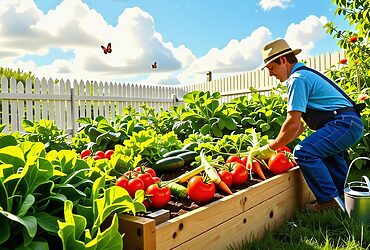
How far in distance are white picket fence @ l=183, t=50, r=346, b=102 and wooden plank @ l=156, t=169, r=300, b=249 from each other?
7.09m

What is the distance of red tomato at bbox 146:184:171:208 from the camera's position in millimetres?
2080

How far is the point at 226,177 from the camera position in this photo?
2537 mm

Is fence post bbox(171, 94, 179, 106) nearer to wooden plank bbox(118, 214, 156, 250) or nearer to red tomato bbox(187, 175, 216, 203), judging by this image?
red tomato bbox(187, 175, 216, 203)

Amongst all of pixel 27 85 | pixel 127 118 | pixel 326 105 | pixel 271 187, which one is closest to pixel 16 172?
pixel 271 187

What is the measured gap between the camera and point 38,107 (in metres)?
8.42

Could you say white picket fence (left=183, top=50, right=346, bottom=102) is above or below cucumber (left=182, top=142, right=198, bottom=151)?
above

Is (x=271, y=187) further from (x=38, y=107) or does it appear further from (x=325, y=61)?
(x=325, y=61)

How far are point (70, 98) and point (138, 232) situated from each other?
7.78 metres

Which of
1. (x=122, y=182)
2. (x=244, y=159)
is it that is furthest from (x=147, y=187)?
(x=244, y=159)

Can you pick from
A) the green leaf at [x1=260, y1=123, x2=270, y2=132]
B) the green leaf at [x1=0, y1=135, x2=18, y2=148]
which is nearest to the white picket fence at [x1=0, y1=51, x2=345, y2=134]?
the green leaf at [x1=260, y1=123, x2=270, y2=132]

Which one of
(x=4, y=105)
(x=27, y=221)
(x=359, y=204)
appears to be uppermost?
(x=4, y=105)

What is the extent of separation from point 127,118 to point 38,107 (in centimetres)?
484

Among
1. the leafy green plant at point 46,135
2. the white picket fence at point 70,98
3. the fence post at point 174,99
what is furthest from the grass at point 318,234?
the fence post at point 174,99

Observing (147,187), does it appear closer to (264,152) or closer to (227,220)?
(227,220)
